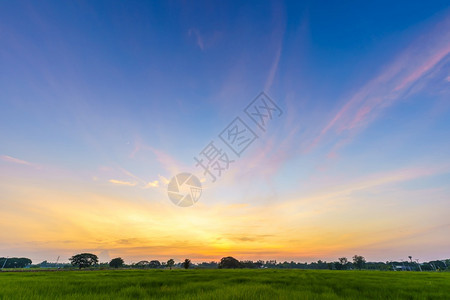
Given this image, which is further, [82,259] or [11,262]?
[11,262]

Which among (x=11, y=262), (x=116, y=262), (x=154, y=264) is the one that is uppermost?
(x=116, y=262)

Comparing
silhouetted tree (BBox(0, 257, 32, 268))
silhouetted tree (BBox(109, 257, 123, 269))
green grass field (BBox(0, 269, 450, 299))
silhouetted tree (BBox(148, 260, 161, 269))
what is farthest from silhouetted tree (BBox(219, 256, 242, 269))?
silhouetted tree (BBox(0, 257, 32, 268))

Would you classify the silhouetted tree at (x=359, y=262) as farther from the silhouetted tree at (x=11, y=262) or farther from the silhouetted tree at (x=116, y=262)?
the silhouetted tree at (x=11, y=262)

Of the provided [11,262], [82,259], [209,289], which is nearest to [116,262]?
[82,259]

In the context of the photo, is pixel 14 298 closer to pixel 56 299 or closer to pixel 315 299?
pixel 56 299

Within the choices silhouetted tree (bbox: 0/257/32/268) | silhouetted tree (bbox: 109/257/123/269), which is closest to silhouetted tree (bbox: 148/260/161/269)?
silhouetted tree (bbox: 109/257/123/269)

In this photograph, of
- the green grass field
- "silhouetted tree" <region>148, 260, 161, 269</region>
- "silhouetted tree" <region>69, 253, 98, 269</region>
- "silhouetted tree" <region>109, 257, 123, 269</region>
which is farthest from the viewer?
"silhouetted tree" <region>148, 260, 161, 269</region>

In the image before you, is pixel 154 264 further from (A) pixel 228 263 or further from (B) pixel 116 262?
(A) pixel 228 263

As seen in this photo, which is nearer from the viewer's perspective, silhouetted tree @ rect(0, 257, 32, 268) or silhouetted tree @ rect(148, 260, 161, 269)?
silhouetted tree @ rect(0, 257, 32, 268)

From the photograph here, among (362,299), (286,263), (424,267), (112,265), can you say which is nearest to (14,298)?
(362,299)

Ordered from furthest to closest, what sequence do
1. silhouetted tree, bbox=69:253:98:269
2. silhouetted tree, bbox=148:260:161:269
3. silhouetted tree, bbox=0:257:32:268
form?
silhouetted tree, bbox=148:260:161:269 → silhouetted tree, bbox=0:257:32:268 → silhouetted tree, bbox=69:253:98:269

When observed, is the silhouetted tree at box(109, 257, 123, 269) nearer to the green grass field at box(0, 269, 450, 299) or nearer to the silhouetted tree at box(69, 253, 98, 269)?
the silhouetted tree at box(69, 253, 98, 269)

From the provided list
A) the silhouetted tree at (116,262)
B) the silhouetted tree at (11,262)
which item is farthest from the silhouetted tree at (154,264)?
the silhouetted tree at (11,262)

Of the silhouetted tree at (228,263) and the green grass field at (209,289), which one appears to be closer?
the green grass field at (209,289)
